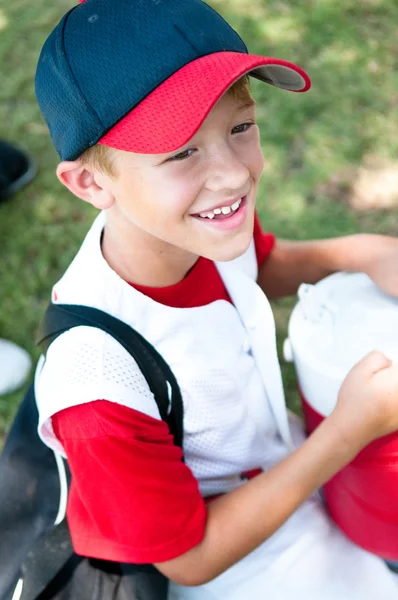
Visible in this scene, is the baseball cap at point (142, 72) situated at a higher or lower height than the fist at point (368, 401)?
higher

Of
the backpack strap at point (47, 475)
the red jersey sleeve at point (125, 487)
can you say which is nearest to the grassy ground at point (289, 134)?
the backpack strap at point (47, 475)

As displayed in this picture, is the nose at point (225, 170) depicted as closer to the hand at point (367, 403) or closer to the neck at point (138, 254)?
the neck at point (138, 254)

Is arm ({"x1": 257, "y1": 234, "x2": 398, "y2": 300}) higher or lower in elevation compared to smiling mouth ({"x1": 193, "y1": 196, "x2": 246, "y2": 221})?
lower

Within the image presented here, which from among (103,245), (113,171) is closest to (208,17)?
(113,171)

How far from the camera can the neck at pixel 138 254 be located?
45.4 inches

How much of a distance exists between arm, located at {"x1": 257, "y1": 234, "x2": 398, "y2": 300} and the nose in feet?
1.42

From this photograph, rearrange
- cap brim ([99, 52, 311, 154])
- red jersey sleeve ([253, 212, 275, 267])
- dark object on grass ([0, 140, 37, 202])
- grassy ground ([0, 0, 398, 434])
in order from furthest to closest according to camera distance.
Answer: dark object on grass ([0, 140, 37, 202]) → grassy ground ([0, 0, 398, 434]) → red jersey sleeve ([253, 212, 275, 267]) → cap brim ([99, 52, 311, 154])

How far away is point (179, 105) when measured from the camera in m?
0.94

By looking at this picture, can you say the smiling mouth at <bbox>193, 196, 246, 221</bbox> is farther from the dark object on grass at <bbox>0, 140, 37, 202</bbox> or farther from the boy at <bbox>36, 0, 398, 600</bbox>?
the dark object on grass at <bbox>0, 140, 37, 202</bbox>

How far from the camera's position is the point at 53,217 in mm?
2584

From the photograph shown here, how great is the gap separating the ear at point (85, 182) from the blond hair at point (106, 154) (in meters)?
0.02

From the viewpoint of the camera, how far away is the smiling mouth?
1.05m

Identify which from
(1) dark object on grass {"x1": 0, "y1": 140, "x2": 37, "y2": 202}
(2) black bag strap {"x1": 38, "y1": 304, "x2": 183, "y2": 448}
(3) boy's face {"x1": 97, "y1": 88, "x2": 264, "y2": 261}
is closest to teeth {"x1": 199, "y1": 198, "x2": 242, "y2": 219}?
(3) boy's face {"x1": 97, "y1": 88, "x2": 264, "y2": 261}

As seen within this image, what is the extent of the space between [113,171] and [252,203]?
0.22 metres
